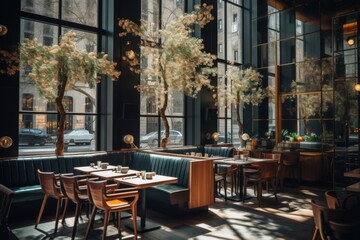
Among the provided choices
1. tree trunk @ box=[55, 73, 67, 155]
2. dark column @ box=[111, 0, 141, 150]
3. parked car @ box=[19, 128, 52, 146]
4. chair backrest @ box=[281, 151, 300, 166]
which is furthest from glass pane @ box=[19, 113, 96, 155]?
chair backrest @ box=[281, 151, 300, 166]

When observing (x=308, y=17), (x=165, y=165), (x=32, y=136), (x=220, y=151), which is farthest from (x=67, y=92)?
(x=308, y=17)

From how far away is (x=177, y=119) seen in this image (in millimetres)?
9672

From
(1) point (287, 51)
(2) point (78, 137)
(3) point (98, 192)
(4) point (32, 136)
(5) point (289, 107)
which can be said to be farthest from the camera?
(1) point (287, 51)

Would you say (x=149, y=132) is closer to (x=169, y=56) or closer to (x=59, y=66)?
(x=169, y=56)

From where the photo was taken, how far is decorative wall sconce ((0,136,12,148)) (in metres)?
5.84

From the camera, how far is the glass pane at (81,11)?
7.28 m

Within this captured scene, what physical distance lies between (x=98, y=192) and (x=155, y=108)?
4.84 meters

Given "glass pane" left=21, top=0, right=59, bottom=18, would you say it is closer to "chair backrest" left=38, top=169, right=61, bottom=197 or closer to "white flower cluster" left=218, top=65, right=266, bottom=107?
"chair backrest" left=38, top=169, right=61, bottom=197

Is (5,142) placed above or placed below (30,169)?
above

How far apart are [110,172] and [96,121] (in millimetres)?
2676

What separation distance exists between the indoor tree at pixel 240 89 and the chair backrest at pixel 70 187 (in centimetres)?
633

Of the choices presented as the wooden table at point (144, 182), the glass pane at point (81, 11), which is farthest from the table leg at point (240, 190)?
the glass pane at point (81, 11)

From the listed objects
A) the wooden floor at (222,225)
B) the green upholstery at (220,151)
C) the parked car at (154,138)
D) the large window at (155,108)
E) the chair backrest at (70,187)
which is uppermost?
the large window at (155,108)

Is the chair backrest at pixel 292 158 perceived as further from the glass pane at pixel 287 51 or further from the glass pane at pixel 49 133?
the glass pane at pixel 49 133
